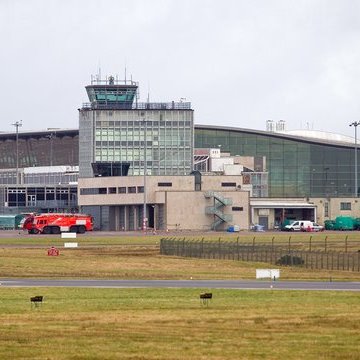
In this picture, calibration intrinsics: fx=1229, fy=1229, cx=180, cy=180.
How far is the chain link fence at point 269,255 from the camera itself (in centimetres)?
9051

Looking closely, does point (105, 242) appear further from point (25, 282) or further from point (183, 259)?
point (25, 282)

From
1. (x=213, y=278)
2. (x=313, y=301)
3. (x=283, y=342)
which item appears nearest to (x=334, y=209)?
(x=213, y=278)

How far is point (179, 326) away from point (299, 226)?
12627 cm

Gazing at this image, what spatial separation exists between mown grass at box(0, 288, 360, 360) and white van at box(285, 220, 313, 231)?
111 meters

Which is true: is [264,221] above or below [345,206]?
below

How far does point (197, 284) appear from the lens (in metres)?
69.1

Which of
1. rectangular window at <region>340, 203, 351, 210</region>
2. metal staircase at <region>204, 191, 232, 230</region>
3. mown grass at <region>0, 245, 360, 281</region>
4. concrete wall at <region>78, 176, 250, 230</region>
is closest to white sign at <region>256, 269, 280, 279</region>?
mown grass at <region>0, 245, 360, 281</region>

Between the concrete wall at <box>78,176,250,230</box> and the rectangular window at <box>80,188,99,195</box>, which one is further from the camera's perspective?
the rectangular window at <box>80,188,99,195</box>

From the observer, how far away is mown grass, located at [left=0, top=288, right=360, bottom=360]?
133ft

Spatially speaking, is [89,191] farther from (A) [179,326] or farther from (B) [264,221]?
(A) [179,326]

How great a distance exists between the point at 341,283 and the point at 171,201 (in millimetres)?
103077

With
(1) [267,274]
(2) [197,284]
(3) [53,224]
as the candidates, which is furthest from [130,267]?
(3) [53,224]

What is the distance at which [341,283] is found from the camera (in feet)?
232

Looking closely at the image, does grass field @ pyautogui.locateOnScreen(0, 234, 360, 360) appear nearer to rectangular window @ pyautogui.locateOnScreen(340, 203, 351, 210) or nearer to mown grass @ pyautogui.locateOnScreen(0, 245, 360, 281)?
mown grass @ pyautogui.locateOnScreen(0, 245, 360, 281)
